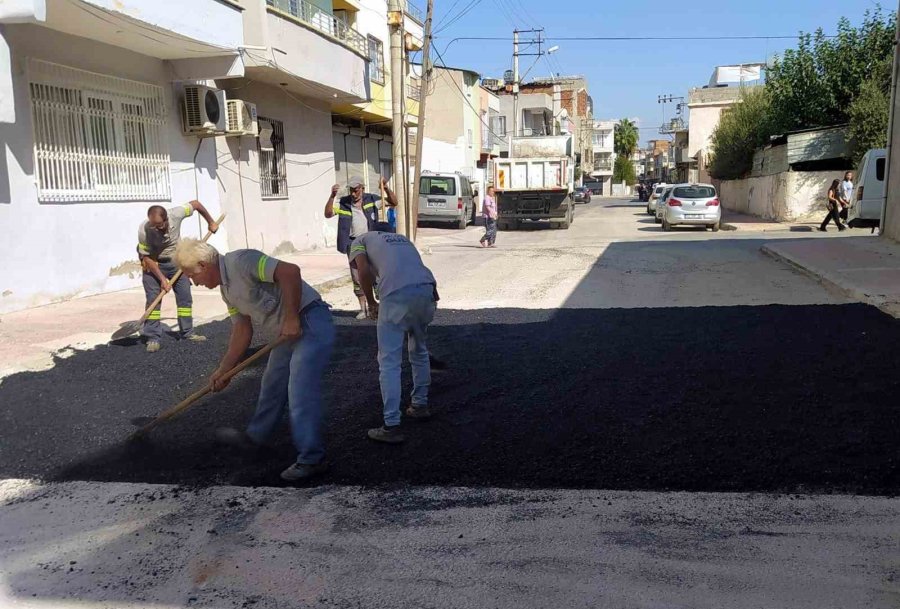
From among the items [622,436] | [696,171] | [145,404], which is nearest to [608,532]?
[622,436]

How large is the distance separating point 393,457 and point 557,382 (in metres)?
1.72

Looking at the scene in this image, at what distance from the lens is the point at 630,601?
281cm

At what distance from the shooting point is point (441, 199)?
86.4ft

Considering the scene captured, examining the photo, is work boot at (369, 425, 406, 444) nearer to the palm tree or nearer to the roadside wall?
the roadside wall

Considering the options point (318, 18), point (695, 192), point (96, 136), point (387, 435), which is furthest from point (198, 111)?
point (695, 192)

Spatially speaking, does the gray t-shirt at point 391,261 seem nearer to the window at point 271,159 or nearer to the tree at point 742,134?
the window at point 271,159

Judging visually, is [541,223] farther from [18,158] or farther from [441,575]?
[441,575]

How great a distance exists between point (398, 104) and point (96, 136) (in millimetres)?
7045

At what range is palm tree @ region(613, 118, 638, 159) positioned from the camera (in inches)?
4031

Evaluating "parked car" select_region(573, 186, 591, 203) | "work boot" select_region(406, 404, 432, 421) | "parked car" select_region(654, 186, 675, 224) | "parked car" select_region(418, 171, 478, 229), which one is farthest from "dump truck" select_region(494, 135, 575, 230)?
"parked car" select_region(573, 186, 591, 203)

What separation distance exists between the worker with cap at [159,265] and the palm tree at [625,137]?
330 feet

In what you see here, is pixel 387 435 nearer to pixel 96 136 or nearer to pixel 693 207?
pixel 96 136

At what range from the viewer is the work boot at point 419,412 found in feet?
15.7

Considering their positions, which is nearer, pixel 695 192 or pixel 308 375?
pixel 308 375
